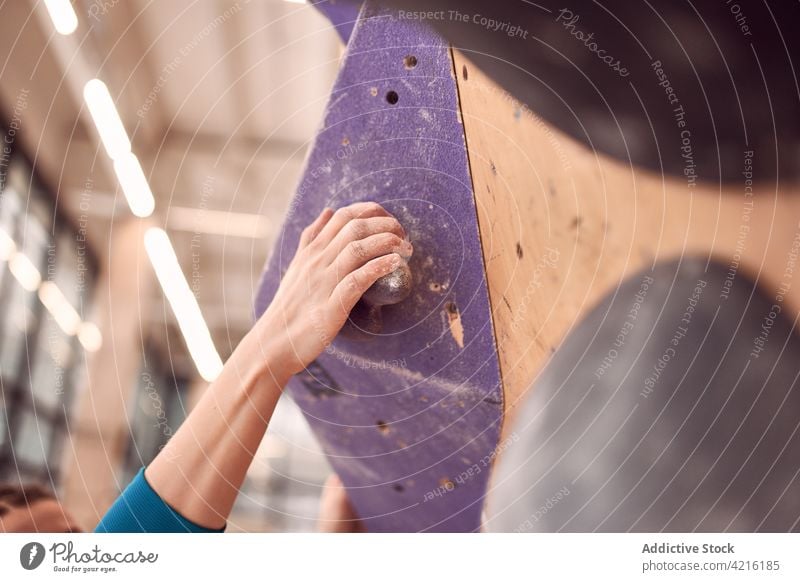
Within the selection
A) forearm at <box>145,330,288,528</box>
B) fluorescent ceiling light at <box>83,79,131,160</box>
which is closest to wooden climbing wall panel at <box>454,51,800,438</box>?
forearm at <box>145,330,288,528</box>

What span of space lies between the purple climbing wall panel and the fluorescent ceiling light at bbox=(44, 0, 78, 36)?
22 centimetres

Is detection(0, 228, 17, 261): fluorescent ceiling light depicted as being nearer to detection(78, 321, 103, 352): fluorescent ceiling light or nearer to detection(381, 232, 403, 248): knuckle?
detection(78, 321, 103, 352): fluorescent ceiling light

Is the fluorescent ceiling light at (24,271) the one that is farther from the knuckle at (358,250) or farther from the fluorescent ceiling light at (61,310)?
the knuckle at (358,250)

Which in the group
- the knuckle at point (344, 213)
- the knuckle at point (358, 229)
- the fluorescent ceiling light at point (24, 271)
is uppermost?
the fluorescent ceiling light at point (24, 271)

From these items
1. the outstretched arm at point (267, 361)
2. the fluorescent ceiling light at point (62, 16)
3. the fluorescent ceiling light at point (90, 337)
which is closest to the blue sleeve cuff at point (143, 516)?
the outstretched arm at point (267, 361)

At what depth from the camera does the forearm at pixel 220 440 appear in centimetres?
43

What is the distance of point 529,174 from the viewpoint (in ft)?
1.50

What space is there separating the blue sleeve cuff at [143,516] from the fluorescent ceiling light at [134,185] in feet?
0.67

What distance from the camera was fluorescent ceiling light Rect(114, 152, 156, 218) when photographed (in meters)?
0.49

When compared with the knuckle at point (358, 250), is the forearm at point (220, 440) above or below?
below
